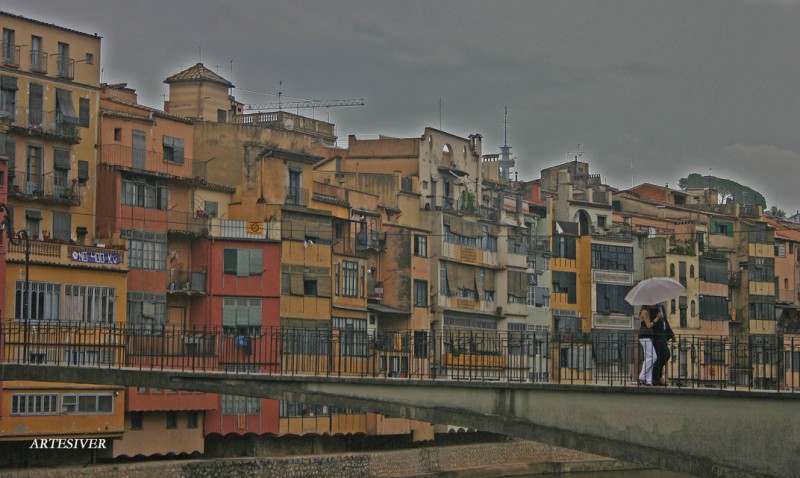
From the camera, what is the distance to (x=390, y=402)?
35500 mm

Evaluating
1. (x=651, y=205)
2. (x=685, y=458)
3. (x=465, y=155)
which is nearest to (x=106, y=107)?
(x=465, y=155)

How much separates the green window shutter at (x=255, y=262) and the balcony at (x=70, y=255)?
24.4ft

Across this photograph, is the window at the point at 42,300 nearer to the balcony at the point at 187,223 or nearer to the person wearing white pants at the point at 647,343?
the balcony at the point at 187,223

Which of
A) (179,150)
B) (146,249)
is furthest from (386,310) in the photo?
(146,249)

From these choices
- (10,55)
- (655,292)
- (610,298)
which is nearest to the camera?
(655,292)

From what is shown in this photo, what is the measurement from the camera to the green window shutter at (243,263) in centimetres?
6581

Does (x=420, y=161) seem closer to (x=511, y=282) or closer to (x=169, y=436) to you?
(x=511, y=282)

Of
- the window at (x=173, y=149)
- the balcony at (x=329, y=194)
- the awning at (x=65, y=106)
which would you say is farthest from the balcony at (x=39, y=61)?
the balcony at (x=329, y=194)

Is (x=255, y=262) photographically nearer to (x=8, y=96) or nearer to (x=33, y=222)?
(x=33, y=222)

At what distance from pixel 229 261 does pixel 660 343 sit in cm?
3506

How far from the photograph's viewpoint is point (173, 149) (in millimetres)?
65625

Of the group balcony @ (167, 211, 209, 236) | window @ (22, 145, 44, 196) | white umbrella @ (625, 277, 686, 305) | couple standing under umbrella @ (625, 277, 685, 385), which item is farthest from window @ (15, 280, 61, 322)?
couple standing under umbrella @ (625, 277, 685, 385)

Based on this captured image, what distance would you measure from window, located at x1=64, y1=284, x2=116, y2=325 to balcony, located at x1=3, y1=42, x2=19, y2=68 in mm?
9043

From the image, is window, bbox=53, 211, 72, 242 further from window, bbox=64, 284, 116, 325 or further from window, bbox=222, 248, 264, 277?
window, bbox=222, 248, 264, 277
